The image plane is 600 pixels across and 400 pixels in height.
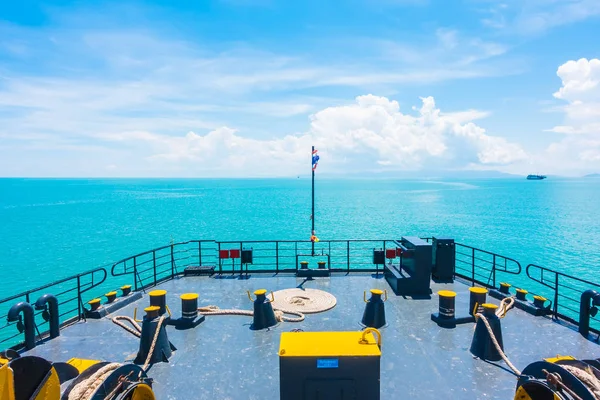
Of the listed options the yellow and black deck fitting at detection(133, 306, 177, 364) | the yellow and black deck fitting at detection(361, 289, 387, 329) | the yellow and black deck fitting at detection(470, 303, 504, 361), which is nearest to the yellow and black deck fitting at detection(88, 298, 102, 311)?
the yellow and black deck fitting at detection(133, 306, 177, 364)

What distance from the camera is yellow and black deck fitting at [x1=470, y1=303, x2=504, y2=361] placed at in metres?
7.48

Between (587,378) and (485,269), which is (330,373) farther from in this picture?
(485,269)

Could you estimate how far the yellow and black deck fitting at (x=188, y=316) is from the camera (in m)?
9.12

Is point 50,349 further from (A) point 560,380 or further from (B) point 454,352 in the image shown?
(A) point 560,380

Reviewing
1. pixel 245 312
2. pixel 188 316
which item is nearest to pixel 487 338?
pixel 245 312

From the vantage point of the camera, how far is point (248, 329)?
9.01 metres

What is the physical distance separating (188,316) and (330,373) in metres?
5.65

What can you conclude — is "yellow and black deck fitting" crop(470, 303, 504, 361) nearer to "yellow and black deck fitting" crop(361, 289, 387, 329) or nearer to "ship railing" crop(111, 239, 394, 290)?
"yellow and black deck fitting" crop(361, 289, 387, 329)

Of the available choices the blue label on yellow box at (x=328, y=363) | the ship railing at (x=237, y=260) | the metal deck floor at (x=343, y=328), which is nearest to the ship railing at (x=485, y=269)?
the metal deck floor at (x=343, y=328)

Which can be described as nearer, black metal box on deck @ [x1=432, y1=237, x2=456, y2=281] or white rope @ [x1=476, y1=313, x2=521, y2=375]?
white rope @ [x1=476, y1=313, x2=521, y2=375]

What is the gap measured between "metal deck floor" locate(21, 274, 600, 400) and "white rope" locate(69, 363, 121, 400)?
1.96 meters

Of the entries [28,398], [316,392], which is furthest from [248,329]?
[28,398]

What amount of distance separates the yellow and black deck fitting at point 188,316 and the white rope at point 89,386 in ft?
14.1

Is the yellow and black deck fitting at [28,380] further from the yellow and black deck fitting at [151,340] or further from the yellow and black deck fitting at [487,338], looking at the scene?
the yellow and black deck fitting at [487,338]
